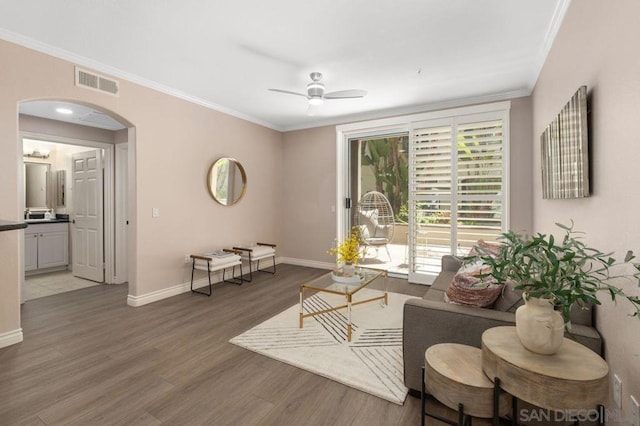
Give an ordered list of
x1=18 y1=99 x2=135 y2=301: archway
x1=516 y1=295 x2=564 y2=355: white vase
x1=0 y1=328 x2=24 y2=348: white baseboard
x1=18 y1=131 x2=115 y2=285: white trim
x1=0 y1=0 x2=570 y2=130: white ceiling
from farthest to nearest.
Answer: x1=18 y1=131 x2=115 y2=285: white trim
x1=18 y1=99 x2=135 y2=301: archway
x1=0 y1=328 x2=24 y2=348: white baseboard
x1=0 y1=0 x2=570 y2=130: white ceiling
x1=516 y1=295 x2=564 y2=355: white vase

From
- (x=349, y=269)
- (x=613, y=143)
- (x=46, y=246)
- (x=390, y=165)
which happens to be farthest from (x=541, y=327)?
(x=46, y=246)

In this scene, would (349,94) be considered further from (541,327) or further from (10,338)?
(10,338)

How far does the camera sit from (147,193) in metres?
3.77

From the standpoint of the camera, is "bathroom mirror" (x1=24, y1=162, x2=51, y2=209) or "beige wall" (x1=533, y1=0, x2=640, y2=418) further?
"bathroom mirror" (x1=24, y1=162, x2=51, y2=209)

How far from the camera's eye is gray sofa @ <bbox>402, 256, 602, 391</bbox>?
1.71 meters

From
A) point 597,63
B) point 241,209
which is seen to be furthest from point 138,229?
point 597,63

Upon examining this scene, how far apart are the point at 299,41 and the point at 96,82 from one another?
221cm

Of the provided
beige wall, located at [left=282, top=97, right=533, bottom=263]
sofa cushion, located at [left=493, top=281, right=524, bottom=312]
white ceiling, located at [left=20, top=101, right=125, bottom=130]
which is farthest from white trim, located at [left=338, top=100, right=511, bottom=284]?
white ceiling, located at [left=20, top=101, right=125, bottom=130]

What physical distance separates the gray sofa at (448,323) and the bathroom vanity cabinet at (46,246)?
20.4 feet

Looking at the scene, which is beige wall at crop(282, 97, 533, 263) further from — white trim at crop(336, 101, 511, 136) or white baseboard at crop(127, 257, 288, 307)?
white baseboard at crop(127, 257, 288, 307)

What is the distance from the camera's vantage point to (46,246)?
17.6 feet

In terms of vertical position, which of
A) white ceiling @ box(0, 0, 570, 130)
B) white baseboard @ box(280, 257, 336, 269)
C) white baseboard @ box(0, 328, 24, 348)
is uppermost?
white ceiling @ box(0, 0, 570, 130)

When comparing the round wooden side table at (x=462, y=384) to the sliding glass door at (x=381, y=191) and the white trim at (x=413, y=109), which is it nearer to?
the white trim at (x=413, y=109)

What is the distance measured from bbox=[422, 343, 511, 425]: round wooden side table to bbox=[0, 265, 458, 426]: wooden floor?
546 mm
